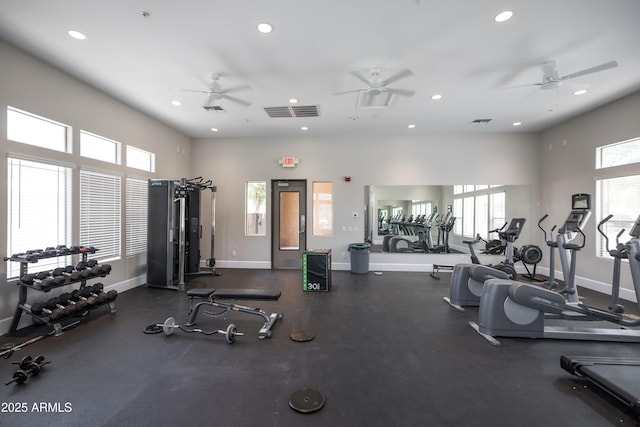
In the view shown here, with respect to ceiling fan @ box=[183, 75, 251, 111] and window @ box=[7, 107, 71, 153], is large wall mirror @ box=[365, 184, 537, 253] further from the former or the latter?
window @ box=[7, 107, 71, 153]

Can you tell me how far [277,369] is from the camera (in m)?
2.40

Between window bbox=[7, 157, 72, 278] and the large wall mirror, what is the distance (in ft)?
18.4

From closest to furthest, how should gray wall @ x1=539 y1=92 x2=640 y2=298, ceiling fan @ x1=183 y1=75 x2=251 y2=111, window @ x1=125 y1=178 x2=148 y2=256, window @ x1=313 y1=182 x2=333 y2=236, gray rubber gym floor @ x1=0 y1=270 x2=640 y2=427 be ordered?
gray rubber gym floor @ x1=0 y1=270 x2=640 y2=427 → ceiling fan @ x1=183 y1=75 x2=251 y2=111 → gray wall @ x1=539 y1=92 x2=640 y2=298 → window @ x1=125 y1=178 x2=148 y2=256 → window @ x1=313 y1=182 x2=333 y2=236

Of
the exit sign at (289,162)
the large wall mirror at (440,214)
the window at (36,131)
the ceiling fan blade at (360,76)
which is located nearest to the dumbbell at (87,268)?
the window at (36,131)

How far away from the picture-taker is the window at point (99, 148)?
13.4ft

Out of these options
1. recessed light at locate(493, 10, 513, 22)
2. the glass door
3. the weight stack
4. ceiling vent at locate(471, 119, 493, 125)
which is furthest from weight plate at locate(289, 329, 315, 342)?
ceiling vent at locate(471, 119, 493, 125)

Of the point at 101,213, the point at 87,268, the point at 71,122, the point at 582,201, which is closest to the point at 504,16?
the point at 582,201

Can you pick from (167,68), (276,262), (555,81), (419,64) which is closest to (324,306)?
(276,262)

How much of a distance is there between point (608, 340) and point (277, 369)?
3.65 metres

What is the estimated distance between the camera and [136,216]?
16.6 ft

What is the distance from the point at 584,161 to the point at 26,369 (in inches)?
330

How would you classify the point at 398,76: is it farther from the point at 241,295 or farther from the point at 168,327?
the point at 168,327

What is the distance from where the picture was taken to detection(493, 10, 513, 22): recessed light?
2.56m

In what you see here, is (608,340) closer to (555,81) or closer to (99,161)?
(555,81)
